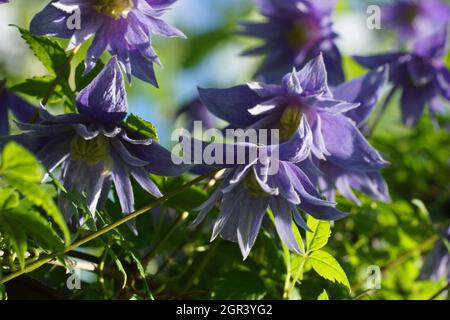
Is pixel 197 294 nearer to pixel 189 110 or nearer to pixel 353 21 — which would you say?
pixel 189 110

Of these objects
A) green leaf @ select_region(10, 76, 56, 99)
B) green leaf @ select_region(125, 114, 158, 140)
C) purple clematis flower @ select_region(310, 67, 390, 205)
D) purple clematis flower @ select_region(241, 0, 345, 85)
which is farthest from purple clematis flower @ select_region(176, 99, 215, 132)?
green leaf @ select_region(125, 114, 158, 140)

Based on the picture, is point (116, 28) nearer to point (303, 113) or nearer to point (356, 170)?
point (303, 113)

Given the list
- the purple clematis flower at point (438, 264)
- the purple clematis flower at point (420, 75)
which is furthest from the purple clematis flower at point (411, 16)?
the purple clematis flower at point (438, 264)

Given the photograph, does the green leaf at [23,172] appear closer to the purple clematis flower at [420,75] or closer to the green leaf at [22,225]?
the green leaf at [22,225]

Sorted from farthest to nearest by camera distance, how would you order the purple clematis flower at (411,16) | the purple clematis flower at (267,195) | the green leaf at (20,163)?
the purple clematis flower at (411,16), the purple clematis flower at (267,195), the green leaf at (20,163)

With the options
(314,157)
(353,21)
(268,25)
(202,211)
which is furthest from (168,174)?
(353,21)

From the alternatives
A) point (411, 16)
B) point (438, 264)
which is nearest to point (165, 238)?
point (438, 264)
